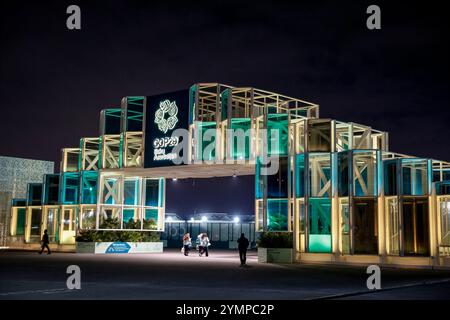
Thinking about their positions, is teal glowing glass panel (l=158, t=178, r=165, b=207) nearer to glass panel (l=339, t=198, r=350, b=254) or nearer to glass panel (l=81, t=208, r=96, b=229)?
glass panel (l=81, t=208, r=96, b=229)

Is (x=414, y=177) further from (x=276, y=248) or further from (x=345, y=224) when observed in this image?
(x=276, y=248)

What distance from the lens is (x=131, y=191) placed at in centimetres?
4228

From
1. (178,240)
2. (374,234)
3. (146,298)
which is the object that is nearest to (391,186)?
(374,234)

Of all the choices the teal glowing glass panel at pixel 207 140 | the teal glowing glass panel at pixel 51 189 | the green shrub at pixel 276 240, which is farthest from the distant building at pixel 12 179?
the green shrub at pixel 276 240

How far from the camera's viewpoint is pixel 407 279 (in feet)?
61.7

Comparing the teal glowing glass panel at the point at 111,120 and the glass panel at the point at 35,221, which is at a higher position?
the teal glowing glass panel at the point at 111,120

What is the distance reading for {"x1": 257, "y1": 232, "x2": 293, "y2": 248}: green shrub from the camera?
2817 centimetres

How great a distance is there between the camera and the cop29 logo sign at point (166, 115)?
113ft

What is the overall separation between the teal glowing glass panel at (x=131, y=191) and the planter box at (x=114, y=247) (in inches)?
170

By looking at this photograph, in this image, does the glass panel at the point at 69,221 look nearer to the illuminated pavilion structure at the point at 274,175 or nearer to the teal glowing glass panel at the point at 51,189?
the illuminated pavilion structure at the point at 274,175
